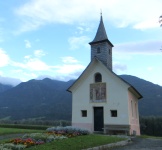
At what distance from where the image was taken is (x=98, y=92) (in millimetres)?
21656

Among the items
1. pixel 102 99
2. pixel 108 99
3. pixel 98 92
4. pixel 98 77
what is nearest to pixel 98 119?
pixel 102 99

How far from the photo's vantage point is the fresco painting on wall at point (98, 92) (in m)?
21.2

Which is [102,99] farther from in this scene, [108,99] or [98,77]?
[98,77]

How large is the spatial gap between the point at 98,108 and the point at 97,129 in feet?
7.79

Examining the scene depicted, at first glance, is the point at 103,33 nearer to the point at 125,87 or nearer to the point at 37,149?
the point at 125,87

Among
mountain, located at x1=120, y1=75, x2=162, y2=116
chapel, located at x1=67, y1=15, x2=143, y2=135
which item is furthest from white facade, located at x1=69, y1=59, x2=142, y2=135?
mountain, located at x1=120, y1=75, x2=162, y2=116

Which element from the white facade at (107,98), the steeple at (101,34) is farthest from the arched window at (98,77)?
the steeple at (101,34)

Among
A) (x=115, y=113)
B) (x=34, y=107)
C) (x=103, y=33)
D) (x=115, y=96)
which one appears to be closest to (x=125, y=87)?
(x=115, y=96)

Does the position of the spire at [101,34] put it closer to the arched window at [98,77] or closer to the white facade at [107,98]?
the white facade at [107,98]

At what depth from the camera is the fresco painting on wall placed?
69.7ft

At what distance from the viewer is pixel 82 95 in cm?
2259

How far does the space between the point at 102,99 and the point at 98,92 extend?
1.01 meters

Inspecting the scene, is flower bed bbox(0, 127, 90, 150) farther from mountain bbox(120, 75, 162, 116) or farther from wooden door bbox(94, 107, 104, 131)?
mountain bbox(120, 75, 162, 116)

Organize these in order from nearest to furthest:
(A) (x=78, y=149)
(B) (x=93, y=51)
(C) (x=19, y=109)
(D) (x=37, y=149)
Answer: (D) (x=37, y=149) < (A) (x=78, y=149) < (B) (x=93, y=51) < (C) (x=19, y=109)
